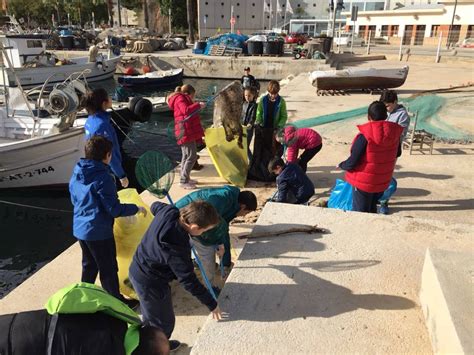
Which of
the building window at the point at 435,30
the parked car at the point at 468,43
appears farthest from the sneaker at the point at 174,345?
the building window at the point at 435,30

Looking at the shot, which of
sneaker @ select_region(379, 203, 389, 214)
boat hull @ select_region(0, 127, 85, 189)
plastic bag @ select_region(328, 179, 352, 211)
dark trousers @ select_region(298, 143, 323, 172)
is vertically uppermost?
dark trousers @ select_region(298, 143, 323, 172)

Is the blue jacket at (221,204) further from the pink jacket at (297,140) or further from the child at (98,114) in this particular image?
the pink jacket at (297,140)

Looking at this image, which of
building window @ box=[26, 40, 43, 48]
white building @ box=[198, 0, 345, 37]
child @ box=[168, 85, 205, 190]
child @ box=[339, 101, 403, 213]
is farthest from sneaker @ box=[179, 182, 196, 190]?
white building @ box=[198, 0, 345, 37]

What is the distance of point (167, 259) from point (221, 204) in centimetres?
101

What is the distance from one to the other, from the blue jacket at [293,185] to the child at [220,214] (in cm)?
126

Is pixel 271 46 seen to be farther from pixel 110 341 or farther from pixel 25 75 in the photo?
pixel 110 341

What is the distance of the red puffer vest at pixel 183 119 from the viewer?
578 cm

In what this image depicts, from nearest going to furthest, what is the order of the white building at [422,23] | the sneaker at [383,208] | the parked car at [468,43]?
the sneaker at [383,208]
the parked car at [468,43]
the white building at [422,23]

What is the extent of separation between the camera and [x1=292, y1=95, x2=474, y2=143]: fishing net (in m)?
8.20

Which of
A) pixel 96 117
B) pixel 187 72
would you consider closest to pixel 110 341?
pixel 96 117

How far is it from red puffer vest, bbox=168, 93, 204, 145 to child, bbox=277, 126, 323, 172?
4.25ft

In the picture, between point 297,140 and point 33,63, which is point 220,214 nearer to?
point 297,140

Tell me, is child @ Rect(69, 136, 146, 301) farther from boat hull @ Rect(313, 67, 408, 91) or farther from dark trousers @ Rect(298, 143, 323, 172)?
boat hull @ Rect(313, 67, 408, 91)

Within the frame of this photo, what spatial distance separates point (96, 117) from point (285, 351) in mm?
3256
